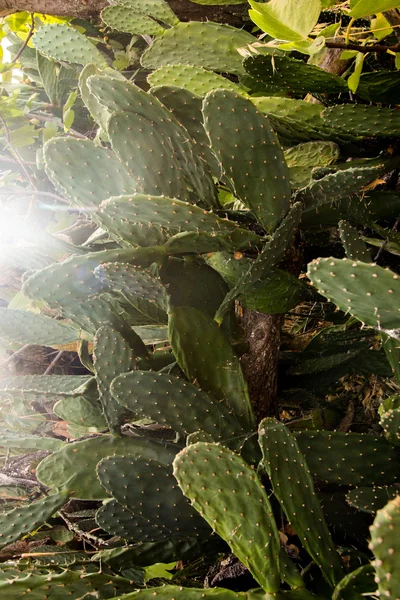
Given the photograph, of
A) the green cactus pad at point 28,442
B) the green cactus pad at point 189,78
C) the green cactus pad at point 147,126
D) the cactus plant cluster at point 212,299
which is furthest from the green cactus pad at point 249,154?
the green cactus pad at point 28,442

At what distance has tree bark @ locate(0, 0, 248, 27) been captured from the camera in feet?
4.69

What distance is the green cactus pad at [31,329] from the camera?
130 cm

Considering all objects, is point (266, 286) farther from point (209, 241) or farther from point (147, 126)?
point (147, 126)

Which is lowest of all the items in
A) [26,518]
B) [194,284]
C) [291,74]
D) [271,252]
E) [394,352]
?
[26,518]

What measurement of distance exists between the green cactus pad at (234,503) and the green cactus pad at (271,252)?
0.30 m

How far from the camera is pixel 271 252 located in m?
0.88

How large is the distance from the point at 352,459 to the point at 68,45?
4.29 feet

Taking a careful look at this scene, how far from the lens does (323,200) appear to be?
893 mm

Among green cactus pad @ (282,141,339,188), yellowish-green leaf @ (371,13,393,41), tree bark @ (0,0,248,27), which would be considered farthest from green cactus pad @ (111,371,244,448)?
tree bark @ (0,0,248,27)

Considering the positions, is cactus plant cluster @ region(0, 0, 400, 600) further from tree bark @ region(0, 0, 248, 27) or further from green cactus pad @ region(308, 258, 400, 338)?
tree bark @ region(0, 0, 248, 27)

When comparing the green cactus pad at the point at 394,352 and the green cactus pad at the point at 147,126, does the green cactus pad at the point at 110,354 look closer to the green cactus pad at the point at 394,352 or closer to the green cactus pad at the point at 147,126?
the green cactus pad at the point at 147,126

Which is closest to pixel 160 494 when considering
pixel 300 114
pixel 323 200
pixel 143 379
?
pixel 143 379

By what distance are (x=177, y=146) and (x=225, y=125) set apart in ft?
0.45

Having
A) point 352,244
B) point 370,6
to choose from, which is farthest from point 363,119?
point 370,6
